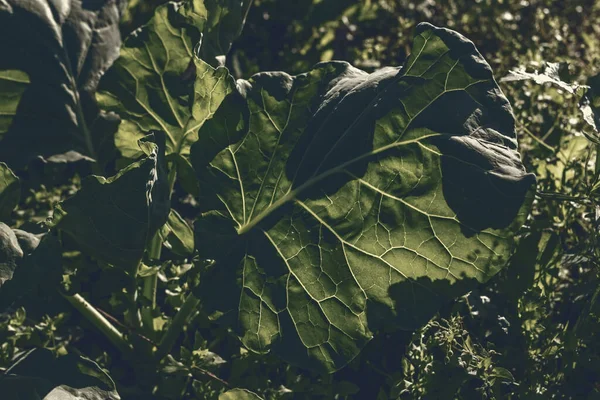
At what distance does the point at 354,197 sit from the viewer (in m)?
1.80

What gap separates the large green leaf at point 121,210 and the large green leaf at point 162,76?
32 cm

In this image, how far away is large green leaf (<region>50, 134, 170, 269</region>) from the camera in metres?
1.71

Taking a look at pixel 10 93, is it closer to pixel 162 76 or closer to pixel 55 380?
pixel 162 76

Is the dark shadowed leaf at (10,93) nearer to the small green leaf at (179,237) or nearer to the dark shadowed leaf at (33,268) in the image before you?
the dark shadowed leaf at (33,268)

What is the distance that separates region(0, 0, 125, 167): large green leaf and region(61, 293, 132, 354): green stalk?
513 mm

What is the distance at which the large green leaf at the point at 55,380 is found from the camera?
181 centimetres

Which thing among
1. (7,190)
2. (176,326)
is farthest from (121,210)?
(176,326)

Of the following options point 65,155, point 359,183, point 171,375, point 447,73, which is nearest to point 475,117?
point 447,73

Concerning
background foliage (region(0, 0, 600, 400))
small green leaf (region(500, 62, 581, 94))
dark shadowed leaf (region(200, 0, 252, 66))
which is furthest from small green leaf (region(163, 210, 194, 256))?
small green leaf (region(500, 62, 581, 94))

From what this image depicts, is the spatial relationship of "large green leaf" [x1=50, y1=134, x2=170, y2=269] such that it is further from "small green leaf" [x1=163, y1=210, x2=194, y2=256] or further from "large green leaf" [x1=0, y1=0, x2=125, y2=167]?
"large green leaf" [x1=0, y1=0, x2=125, y2=167]

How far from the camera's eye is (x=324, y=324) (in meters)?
1.80

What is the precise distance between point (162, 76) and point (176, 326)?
30.0 inches

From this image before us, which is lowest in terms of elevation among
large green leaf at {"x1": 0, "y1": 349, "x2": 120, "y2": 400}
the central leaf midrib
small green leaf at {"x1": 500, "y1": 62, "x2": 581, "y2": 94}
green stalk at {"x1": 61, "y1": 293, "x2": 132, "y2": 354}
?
green stalk at {"x1": 61, "y1": 293, "x2": 132, "y2": 354}

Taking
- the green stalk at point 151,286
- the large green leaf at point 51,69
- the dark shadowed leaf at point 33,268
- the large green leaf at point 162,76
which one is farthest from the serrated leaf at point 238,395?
the large green leaf at point 51,69
